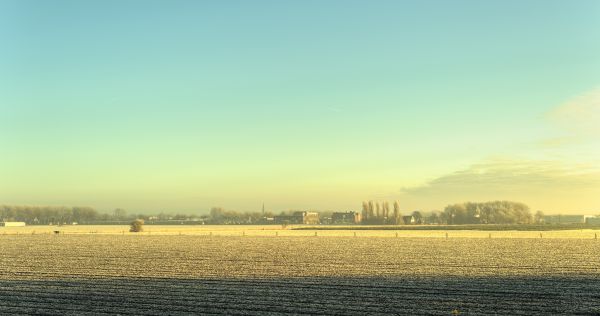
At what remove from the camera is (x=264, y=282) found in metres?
27.2

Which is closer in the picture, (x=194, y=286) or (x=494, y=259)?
(x=194, y=286)

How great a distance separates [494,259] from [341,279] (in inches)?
716

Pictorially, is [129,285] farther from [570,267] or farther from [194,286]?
[570,267]

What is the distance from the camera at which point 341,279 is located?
92.8ft

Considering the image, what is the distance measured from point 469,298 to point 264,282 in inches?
389

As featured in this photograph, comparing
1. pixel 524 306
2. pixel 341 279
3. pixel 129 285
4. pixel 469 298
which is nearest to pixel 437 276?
pixel 341 279

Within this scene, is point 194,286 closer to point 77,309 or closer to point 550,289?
point 77,309

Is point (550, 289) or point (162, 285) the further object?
point (162, 285)

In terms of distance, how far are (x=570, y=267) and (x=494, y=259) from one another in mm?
6798

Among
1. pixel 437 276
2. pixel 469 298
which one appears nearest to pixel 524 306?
pixel 469 298

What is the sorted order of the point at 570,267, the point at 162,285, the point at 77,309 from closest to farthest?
the point at 77,309 < the point at 162,285 < the point at 570,267

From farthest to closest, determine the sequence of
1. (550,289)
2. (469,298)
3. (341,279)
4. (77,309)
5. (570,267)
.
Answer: (570,267) < (341,279) < (550,289) < (469,298) < (77,309)

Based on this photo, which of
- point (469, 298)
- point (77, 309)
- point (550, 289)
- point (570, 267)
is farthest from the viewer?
point (570, 267)

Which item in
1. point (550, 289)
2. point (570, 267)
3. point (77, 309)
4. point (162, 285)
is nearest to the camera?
point (77, 309)
